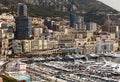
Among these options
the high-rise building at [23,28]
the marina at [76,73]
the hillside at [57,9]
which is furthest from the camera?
the hillside at [57,9]

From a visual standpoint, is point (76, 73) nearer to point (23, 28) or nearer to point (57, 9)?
point (23, 28)

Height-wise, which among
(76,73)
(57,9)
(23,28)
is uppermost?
(23,28)

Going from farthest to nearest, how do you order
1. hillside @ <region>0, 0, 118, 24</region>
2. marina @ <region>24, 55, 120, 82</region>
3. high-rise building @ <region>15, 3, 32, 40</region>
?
1. hillside @ <region>0, 0, 118, 24</region>
2. high-rise building @ <region>15, 3, 32, 40</region>
3. marina @ <region>24, 55, 120, 82</region>

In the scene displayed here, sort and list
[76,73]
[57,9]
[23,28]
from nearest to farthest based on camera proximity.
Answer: [76,73], [23,28], [57,9]

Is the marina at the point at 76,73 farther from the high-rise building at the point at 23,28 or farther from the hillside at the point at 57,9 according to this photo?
the hillside at the point at 57,9

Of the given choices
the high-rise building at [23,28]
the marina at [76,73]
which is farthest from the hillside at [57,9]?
the marina at [76,73]

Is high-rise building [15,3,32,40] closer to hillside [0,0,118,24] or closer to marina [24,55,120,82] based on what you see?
marina [24,55,120,82]

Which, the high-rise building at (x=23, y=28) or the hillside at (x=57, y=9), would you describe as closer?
the high-rise building at (x=23, y=28)

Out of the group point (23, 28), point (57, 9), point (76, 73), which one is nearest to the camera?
point (76, 73)

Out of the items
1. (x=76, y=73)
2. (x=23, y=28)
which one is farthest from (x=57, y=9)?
(x=76, y=73)

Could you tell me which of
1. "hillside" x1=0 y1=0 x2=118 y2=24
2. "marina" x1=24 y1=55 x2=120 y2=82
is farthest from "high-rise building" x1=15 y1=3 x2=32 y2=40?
"hillside" x1=0 y1=0 x2=118 y2=24

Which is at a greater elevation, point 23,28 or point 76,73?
point 23,28

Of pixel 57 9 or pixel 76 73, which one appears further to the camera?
pixel 57 9
